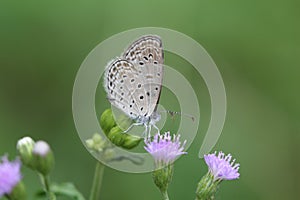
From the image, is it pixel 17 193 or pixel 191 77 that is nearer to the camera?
pixel 17 193

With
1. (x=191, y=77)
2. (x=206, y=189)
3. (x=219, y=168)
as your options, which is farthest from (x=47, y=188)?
(x=191, y=77)

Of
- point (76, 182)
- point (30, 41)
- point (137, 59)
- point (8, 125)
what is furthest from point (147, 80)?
point (30, 41)

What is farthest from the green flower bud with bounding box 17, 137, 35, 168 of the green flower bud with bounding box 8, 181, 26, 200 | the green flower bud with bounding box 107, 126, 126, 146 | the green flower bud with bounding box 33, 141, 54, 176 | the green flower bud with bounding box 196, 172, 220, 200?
the green flower bud with bounding box 196, 172, 220, 200

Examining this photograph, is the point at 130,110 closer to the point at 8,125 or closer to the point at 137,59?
the point at 137,59

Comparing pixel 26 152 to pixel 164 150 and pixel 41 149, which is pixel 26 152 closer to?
pixel 41 149

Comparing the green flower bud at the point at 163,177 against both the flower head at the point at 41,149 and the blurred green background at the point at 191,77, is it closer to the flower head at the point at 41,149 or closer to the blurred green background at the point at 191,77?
the flower head at the point at 41,149

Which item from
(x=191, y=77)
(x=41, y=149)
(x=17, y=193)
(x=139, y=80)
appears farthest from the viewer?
(x=191, y=77)
